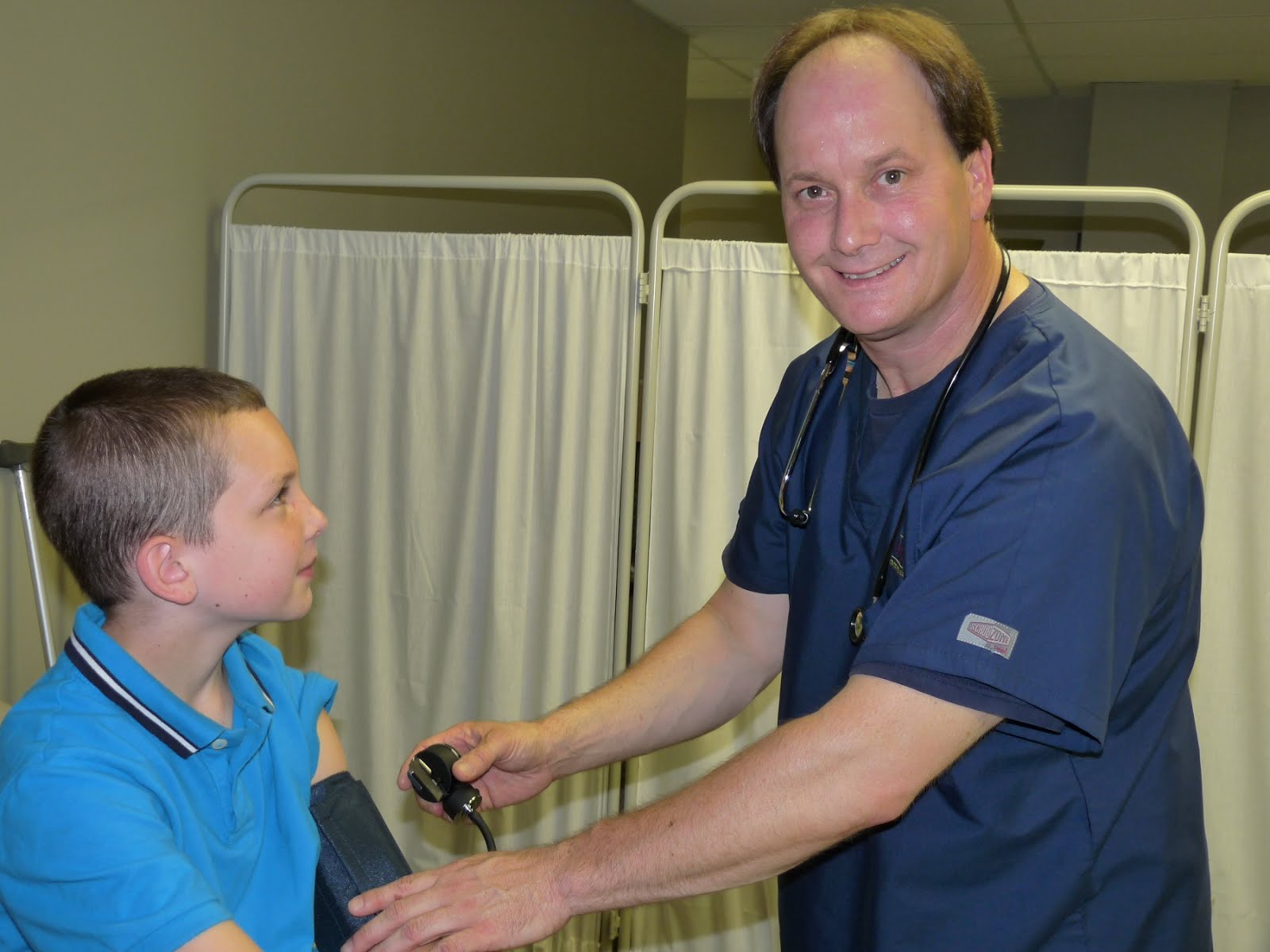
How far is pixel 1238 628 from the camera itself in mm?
2598

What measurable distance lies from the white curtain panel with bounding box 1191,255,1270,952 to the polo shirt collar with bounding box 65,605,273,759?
207 centimetres

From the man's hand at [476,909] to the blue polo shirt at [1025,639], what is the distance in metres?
0.39

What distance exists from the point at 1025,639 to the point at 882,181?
0.55 meters

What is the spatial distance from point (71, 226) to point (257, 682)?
63.2 inches

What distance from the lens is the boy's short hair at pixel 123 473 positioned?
1.34 metres

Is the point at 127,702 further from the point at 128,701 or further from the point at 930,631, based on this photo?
the point at 930,631

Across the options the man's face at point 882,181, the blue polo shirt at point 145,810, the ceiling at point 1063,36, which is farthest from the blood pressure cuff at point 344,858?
the ceiling at point 1063,36

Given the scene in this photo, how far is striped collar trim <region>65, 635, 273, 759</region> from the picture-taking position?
127 centimetres

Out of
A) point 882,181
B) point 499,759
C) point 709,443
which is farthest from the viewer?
point 709,443

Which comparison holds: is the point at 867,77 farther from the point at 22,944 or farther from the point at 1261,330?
the point at 1261,330

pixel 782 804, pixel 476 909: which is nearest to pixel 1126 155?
pixel 782 804

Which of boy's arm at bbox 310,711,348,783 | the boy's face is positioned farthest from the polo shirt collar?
boy's arm at bbox 310,711,348,783

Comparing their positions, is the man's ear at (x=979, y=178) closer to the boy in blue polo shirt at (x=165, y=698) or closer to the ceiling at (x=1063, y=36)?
the boy in blue polo shirt at (x=165, y=698)

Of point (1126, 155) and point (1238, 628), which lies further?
point (1126, 155)
